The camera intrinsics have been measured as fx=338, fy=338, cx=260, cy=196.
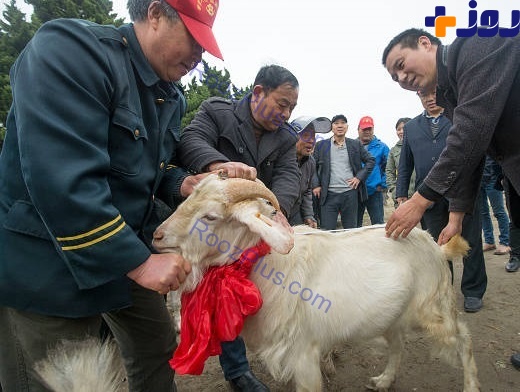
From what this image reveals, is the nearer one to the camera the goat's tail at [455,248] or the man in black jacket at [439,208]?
the goat's tail at [455,248]

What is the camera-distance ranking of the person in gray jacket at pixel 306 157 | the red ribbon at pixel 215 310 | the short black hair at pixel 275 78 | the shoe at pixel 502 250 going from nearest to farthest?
1. the red ribbon at pixel 215 310
2. the short black hair at pixel 275 78
3. the person in gray jacket at pixel 306 157
4. the shoe at pixel 502 250

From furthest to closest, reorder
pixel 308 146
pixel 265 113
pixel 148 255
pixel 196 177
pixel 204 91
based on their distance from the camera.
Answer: pixel 204 91 < pixel 308 146 < pixel 265 113 < pixel 196 177 < pixel 148 255

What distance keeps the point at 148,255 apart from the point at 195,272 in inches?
25.0

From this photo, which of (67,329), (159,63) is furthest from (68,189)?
(159,63)

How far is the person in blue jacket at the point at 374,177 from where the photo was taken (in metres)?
6.69

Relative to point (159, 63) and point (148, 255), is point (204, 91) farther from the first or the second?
point (148, 255)

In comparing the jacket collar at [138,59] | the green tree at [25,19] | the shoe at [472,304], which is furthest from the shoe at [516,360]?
the green tree at [25,19]

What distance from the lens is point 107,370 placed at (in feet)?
4.63

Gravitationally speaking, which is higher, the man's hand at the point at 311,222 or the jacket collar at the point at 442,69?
the jacket collar at the point at 442,69

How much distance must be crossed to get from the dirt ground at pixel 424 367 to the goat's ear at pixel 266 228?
1.92 metres

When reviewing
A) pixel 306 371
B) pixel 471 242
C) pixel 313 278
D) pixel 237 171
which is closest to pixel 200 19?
pixel 237 171

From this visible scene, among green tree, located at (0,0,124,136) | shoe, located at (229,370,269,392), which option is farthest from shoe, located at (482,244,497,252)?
green tree, located at (0,0,124,136)

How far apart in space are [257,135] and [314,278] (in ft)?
4.02

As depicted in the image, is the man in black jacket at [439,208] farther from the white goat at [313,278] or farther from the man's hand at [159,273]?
the man's hand at [159,273]
